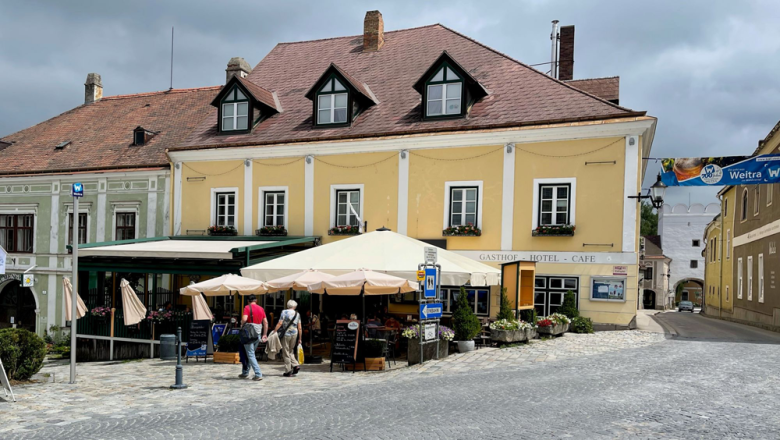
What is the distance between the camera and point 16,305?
28.3m

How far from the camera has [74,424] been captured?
8766 mm

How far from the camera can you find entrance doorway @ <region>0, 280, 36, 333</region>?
91.5 feet

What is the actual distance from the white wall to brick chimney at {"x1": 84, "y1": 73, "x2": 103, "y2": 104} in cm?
5356

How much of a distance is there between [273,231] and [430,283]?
10.2 metres

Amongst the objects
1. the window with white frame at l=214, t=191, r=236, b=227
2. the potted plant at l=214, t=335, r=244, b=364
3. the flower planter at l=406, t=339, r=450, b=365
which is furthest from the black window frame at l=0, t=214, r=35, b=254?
the flower planter at l=406, t=339, r=450, b=365

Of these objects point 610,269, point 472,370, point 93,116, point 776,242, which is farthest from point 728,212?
point 93,116

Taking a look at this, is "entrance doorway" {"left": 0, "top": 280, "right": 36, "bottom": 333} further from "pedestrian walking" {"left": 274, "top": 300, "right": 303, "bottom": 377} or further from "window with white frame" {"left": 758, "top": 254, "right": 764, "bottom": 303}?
"window with white frame" {"left": 758, "top": 254, "right": 764, "bottom": 303}

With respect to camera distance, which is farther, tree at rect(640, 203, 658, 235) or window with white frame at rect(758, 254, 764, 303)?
tree at rect(640, 203, 658, 235)

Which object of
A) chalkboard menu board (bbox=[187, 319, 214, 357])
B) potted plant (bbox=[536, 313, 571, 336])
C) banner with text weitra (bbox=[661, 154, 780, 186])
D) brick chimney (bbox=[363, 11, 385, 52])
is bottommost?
chalkboard menu board (bbox=[187, 319, 214, 357])

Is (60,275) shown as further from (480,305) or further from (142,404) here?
(142,404)

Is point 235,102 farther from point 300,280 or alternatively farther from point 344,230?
point 300,280

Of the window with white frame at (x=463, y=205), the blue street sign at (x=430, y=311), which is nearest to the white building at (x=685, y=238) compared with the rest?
the window with white frame at (x=463, y=205)

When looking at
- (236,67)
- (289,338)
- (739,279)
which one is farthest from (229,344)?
(739,279)

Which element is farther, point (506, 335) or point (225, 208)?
point (225, 208)
